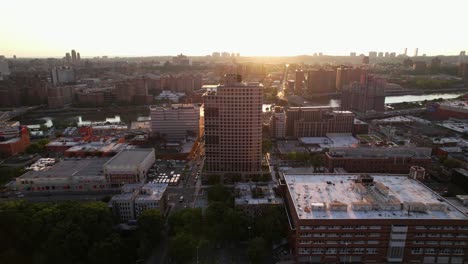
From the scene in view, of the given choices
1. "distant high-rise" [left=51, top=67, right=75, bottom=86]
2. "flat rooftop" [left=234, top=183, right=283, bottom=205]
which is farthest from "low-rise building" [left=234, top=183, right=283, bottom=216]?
"distant high-rise" [left=51, top=67, right=75, bottom=86]

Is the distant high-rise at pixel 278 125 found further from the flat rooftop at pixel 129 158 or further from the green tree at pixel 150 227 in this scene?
the green tree at pixel 150 227

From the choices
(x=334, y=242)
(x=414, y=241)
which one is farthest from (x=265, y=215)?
(x=414, y=241)

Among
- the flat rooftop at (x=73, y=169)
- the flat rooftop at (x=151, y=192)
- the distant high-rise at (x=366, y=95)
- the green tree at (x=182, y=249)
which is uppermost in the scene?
the distant high-rise at (x=366, y=95)

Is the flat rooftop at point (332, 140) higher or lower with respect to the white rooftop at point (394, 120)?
lower

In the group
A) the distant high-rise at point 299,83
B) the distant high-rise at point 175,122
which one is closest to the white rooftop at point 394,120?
the distant high-rise at point 175,122

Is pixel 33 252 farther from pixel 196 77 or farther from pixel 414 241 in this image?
pixel 196 77

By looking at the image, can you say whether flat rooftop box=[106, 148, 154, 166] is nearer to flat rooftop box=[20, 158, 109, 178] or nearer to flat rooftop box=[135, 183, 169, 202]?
flat rooftop box=[20, 158, 109, 178]
